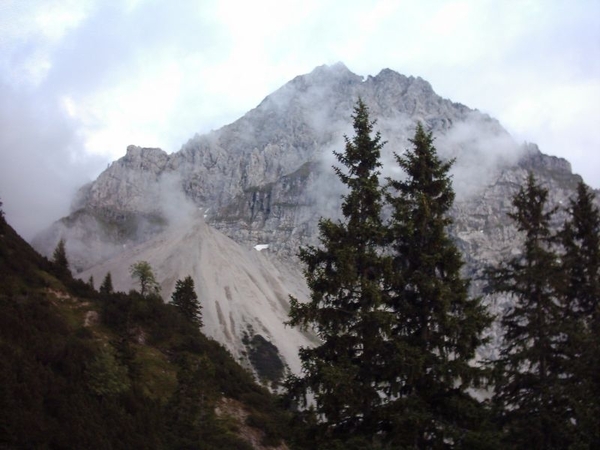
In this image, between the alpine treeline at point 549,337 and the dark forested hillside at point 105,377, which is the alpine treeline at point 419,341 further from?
the dark forested hillside at point 105,377

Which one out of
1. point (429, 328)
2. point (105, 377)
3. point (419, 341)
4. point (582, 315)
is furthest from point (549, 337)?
point (105, 377)

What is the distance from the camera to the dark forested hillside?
21.7m

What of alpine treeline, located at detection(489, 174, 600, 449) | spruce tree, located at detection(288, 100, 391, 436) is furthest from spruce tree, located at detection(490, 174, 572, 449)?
spruce tree, located at detection(288, 100, 391, 436)

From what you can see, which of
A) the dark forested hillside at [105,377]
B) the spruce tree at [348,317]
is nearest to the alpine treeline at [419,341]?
the spruce tree at [348,317]

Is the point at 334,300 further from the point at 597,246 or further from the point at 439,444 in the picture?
the point at 597,246

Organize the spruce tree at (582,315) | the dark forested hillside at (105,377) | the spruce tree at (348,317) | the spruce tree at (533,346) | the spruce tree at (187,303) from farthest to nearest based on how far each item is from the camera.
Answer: the spruce tree at (187,303) → the dark forested hillside at (105,377) → the spruce tree at (533,346) → the spruce tree at (348,317) → the spruce tree at (582,315)

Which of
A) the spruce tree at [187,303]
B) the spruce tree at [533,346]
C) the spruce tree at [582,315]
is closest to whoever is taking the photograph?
the spruce tree at [582,315]

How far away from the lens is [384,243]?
662 inches

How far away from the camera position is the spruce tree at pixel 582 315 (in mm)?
14445

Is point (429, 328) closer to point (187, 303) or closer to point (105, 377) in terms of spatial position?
point (105, 377)

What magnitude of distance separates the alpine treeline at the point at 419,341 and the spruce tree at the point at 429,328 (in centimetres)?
4

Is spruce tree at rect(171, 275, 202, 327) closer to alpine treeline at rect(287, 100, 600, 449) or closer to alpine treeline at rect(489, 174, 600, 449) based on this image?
alpine treeline at rect(489, 174, 600, 449)

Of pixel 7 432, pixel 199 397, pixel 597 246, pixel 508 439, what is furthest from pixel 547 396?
pixel 199 397

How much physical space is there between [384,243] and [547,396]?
20.9 feet
